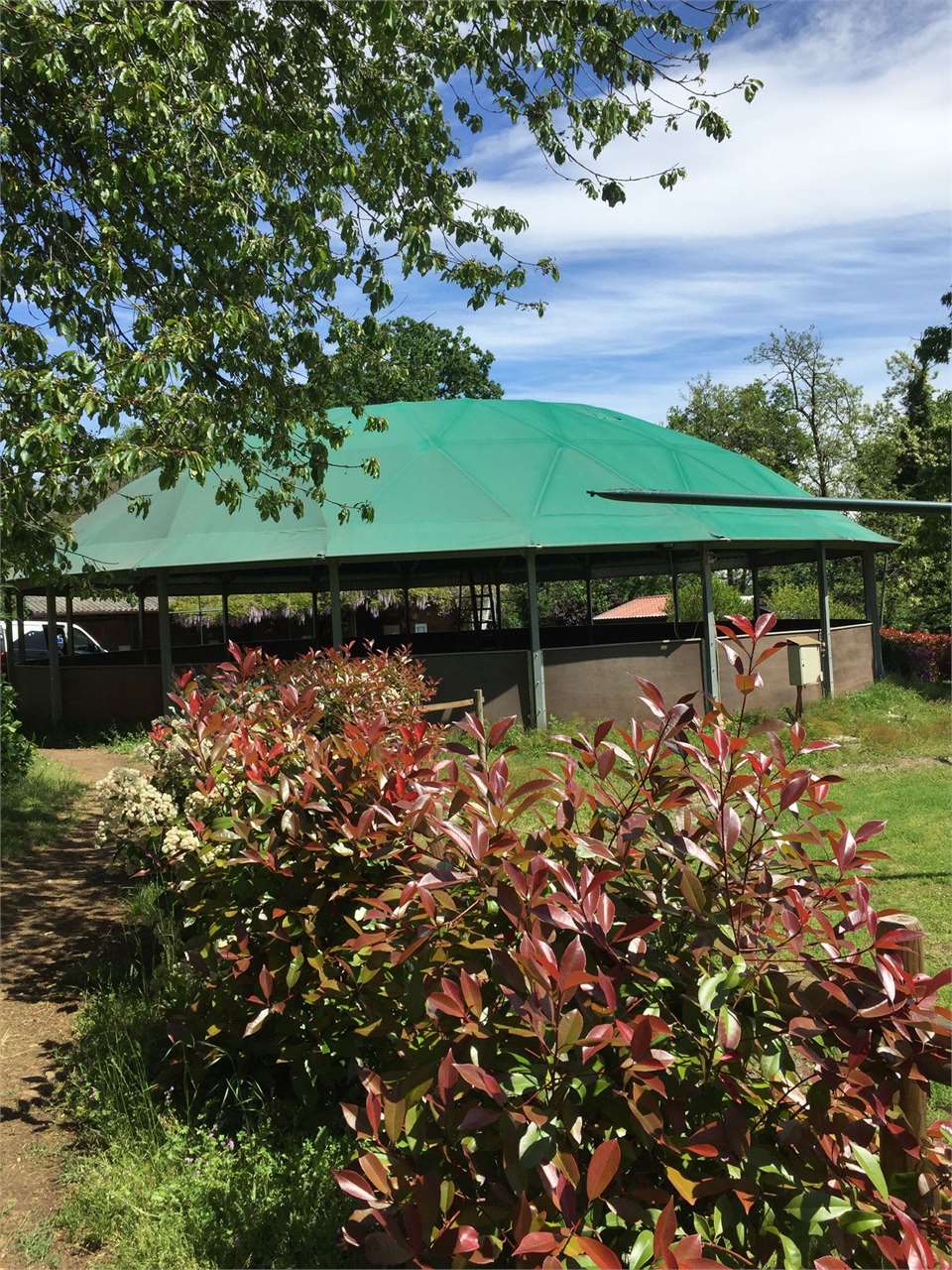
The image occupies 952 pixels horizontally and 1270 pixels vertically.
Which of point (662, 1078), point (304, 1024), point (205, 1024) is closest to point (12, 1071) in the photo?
point (205, 1024)

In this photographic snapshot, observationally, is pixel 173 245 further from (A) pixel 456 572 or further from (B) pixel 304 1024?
(A) pixel 456 572

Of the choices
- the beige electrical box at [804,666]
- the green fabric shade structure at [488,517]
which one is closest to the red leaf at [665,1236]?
the beige electrical box at [804,666]

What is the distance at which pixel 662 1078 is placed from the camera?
2271mm

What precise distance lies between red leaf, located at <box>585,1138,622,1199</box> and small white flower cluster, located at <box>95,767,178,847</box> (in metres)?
3.20

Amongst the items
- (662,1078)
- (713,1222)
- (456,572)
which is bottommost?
(713,1222)

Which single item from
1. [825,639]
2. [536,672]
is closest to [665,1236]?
[536,672]

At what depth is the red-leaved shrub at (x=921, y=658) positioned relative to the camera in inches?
851

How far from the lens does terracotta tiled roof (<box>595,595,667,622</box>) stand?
44.7 meters

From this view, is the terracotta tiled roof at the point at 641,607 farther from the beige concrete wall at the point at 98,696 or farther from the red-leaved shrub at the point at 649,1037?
the red-leaved shrub at the point at 649,1037

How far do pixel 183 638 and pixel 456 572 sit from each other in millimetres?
10089

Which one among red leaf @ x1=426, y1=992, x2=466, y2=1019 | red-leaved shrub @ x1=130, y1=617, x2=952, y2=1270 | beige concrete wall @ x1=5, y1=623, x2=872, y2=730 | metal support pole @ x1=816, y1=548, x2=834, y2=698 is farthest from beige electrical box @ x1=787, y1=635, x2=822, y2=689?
red leaf @ x1=426, y1=992, x2=466, y2=1019

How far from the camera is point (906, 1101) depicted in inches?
88.3

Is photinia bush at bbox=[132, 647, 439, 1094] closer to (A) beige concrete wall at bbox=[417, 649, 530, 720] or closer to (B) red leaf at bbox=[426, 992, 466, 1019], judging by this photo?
(B) red leaf at bbox=[426, 992, 466, 1019]

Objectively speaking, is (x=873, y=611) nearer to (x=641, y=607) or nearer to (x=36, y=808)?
(x=36, y=808)
